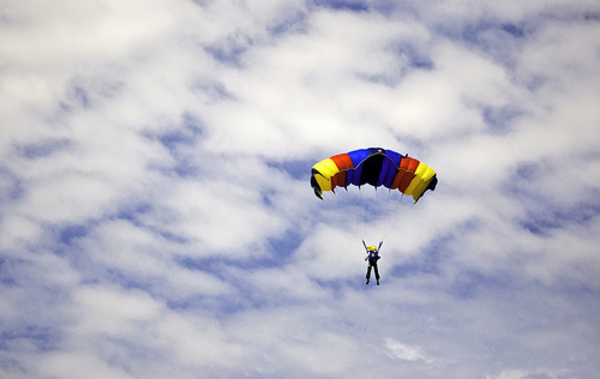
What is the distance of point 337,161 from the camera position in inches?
1703

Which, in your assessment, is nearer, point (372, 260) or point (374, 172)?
point (372, 260)

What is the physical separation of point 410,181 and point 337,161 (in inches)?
197

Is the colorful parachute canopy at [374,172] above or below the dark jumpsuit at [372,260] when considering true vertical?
above

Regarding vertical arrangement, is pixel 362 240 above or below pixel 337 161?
below

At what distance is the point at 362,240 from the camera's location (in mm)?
41969

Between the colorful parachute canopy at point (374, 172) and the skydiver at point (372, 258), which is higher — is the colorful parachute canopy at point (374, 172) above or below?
above

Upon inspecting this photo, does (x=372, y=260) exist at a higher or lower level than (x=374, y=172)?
lower

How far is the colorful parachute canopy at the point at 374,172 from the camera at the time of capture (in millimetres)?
42938

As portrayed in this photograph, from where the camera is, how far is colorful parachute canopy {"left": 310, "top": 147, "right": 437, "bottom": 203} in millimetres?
42938

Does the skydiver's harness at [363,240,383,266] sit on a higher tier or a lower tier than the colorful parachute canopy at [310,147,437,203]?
lower

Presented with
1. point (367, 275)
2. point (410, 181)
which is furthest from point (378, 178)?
point (367, 275)

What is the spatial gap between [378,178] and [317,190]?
4311mm

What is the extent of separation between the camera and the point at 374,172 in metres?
44.0

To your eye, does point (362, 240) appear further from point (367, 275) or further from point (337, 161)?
point (337, 161)
